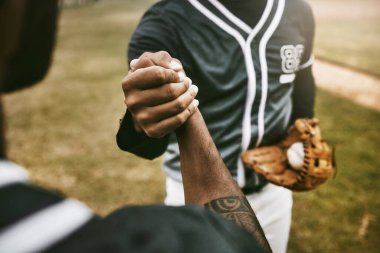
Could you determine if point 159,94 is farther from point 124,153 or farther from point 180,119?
point 124,153

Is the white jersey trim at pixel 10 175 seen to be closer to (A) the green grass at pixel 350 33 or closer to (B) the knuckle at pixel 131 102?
(B) the knuckle at pixel 131 102

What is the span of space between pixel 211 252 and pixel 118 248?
0.16 meters

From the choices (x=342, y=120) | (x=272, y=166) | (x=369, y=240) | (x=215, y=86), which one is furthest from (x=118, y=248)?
(x=342, y=120)

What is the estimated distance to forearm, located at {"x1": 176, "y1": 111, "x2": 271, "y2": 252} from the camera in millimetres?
917

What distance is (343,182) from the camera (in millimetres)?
3732

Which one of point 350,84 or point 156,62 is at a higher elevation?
point 156,62

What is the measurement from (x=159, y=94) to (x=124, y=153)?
3.53 m

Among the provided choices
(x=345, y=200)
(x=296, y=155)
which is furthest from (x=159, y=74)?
(x=345, y=200)

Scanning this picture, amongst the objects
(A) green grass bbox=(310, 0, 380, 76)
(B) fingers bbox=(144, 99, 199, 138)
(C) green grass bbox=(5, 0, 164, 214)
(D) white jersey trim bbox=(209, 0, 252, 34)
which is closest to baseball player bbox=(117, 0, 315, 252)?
(D) white jersey trim bbox=(209, 0, 252, 34)

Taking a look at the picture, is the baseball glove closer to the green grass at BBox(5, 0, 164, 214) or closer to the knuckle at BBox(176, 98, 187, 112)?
the knuckle at BBox(176, 98, 187, 112)

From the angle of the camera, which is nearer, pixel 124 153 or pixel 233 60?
pixel 233 60

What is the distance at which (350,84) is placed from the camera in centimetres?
623

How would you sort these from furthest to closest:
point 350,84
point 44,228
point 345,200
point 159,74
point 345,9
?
point 345,9 < point 350,84 < point 345,200 < point 159,74 < point 44,228

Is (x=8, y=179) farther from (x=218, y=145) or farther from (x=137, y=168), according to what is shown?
(x=137, y=168)
